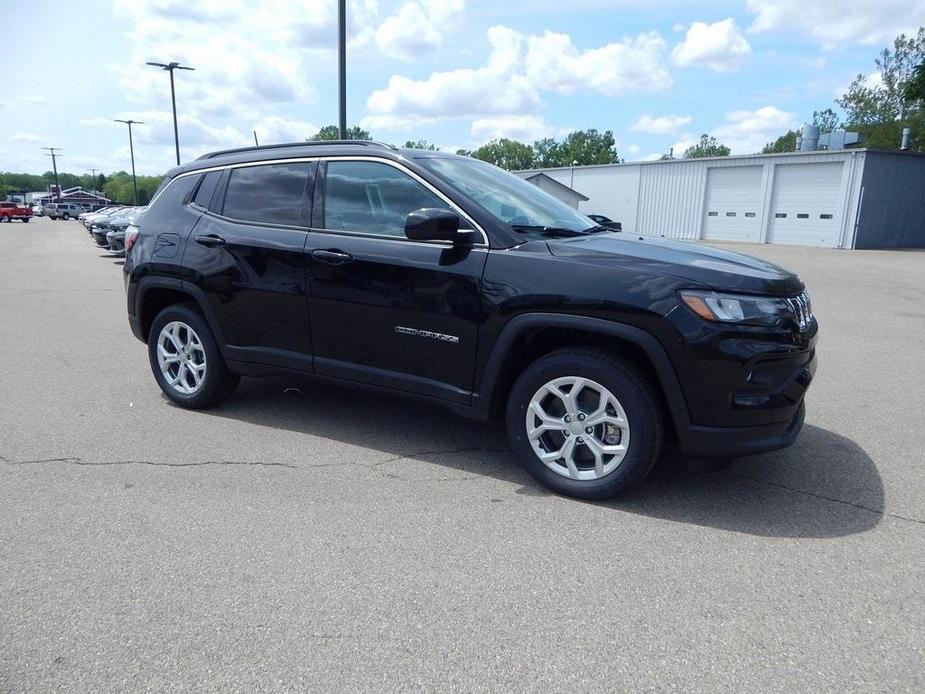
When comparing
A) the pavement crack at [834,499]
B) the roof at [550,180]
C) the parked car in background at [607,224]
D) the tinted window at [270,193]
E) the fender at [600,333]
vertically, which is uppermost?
the roof at [550,180]

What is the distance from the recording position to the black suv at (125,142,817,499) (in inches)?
135

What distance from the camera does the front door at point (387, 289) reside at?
3.95 meters

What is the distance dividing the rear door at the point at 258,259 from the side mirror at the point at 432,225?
3.30ft

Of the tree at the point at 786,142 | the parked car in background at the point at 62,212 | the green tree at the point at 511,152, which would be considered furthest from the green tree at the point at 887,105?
the parked car in background at the point at 62,212

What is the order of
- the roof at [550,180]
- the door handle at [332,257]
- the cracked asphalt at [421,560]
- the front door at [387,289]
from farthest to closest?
the roof at [550,180] → the door handle at [332,257] → the front door at [387,289] → the cracked asphalt at [421,560]

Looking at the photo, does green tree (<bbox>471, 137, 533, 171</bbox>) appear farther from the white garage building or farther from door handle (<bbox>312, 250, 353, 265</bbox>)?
door handle (<bbox>312, 250, 353, 265</bbox>)

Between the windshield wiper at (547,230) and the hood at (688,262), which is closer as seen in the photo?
the hood at (688,262)

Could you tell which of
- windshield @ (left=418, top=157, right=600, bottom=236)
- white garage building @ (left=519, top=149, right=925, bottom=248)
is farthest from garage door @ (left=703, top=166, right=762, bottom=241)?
windshield @ (left=418, top=157, right=600, bottom=236)

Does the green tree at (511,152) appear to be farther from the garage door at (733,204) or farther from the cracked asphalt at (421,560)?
the cracked asphalt at (421,560)

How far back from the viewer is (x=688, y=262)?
142 inches

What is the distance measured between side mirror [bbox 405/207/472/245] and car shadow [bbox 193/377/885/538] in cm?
134

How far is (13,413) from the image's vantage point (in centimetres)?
524

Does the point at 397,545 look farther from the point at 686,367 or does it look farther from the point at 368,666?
the point at 686,367

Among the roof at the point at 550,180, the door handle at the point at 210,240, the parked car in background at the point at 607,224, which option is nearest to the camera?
the door handle at the point at 210,240
